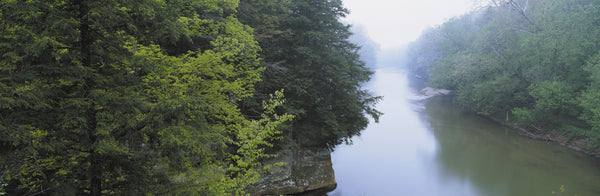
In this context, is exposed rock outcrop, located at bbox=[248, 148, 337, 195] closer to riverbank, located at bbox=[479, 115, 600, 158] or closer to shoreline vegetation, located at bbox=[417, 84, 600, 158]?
shoreline vegetation, located at bbox=[417, 84, 600, 158]

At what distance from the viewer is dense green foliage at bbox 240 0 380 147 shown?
1474 cm

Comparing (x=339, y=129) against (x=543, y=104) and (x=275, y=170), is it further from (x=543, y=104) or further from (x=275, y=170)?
(x=543, y=104)

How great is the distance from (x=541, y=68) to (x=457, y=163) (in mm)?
11512

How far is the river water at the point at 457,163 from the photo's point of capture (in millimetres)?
16219

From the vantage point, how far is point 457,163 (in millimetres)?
19672

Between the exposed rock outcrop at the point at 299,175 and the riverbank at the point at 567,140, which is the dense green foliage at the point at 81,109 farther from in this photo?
the riverbank at the point at 567,140

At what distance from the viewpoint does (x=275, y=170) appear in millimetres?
14430

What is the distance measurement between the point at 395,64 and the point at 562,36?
108 m

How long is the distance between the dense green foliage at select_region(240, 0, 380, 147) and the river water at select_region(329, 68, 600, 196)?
359 centimetres

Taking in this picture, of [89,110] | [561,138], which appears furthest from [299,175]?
[561,138]

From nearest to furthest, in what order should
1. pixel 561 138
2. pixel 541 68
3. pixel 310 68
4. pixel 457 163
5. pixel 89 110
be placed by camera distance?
pixel 89 110 → pixel 310 68 → pixel 457 163 → pixel 561 138 → pixel 541 68

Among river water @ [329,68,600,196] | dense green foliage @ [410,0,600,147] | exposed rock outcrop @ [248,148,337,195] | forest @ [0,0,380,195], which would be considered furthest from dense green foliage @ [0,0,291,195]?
dense green foliage @ [410,0,600,147]

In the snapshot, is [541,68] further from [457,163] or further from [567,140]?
[457,163]

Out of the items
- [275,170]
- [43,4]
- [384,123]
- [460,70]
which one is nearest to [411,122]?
[384,123]
